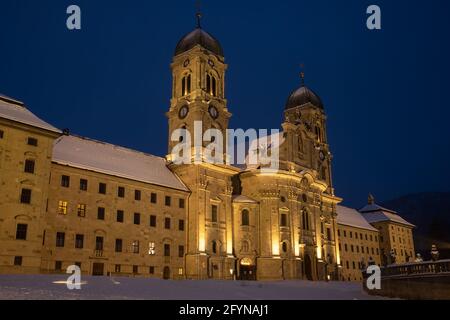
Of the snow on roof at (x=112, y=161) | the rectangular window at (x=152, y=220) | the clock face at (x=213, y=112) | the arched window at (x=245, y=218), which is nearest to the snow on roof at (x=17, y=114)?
the snow on roof at (x=112, y=161)

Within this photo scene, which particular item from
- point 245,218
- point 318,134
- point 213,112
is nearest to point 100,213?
point 245,218

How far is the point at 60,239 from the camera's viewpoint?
1908 inches

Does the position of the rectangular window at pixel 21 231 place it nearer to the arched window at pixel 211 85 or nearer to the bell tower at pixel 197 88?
the bell tower at pixel 197 88

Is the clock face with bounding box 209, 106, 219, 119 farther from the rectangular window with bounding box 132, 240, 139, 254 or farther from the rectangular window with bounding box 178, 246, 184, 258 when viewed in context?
the rectangular window with bounding box 132, 240, 139, 254

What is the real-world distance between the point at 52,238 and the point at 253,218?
30.3 meters

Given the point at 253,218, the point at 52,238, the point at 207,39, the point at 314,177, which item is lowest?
the point at 52,238

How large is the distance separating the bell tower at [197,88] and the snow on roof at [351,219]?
43.8 metres

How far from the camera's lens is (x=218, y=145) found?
70.5 metres

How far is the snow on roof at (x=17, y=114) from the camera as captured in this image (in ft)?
147

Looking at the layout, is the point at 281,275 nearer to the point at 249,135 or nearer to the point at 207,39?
the point at 249,135

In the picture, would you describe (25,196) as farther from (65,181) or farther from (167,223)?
(167,223)

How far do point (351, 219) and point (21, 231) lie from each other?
3213 inches

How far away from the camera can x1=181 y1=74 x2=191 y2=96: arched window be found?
73.6 meters

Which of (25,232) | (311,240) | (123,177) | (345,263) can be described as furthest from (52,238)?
(345,263)
